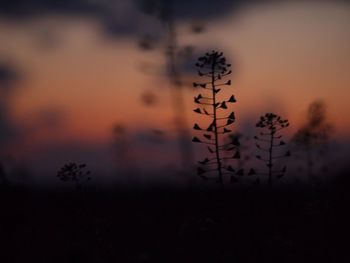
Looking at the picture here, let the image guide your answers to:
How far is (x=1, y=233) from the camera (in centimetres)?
1566

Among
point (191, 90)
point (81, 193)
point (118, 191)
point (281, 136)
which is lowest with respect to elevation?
point (118, 191)

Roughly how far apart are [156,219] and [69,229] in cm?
347

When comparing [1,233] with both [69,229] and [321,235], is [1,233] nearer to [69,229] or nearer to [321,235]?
[69,229]

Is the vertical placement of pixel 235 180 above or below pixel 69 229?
above

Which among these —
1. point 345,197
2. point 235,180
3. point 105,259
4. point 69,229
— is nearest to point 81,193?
point 69,229

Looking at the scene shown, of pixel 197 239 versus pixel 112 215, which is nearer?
pixel 197 239

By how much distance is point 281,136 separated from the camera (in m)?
16.0

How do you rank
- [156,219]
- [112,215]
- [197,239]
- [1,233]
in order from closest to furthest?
[197,239], [1,233], [156,219], [112,215]

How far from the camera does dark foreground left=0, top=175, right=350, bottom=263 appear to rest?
43.9 feet

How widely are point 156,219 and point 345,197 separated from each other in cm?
564

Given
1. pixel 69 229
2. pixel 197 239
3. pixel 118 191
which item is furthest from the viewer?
pixel 118 191

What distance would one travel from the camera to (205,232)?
14172 mm

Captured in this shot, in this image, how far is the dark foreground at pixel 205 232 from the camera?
13.4 meters

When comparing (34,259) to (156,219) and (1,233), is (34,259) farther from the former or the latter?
(156,219)
